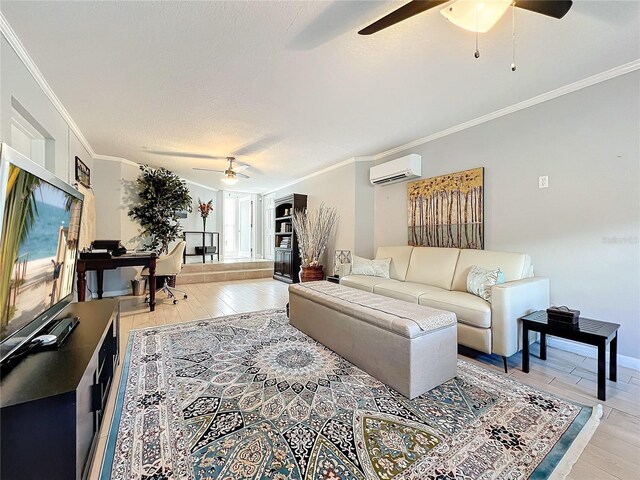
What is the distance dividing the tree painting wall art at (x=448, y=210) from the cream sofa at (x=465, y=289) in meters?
0.24

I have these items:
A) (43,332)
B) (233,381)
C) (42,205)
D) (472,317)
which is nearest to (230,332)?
(233,381)

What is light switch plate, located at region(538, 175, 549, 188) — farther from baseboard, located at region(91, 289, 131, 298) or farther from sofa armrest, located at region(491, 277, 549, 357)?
baseboard, located at region(91, 289, 131, 298)

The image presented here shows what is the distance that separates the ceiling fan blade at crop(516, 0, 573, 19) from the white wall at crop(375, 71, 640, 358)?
5.27 ft

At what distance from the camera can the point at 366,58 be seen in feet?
6.72

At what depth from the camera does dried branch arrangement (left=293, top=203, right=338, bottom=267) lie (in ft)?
16.6

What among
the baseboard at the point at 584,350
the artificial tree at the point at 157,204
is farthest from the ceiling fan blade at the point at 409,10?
the artificial tree at the point at 157,204

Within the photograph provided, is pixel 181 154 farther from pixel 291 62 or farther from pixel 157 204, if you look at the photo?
pixel 291 62

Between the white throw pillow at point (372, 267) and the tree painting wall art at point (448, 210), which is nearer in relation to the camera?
the tree painting wall art at point (448, 210)

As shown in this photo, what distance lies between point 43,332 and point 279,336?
174 centimetres

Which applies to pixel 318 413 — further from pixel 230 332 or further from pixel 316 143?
pixel 316 143

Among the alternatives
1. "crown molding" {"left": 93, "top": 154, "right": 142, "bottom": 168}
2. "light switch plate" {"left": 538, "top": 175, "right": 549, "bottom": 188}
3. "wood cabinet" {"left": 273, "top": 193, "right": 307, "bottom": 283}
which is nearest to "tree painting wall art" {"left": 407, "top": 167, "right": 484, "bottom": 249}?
"light switch plate" {"left": 538, "top": 175, "right": 549, "bottom": 188}

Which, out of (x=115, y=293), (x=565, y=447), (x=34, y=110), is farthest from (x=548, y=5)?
(x=115, y=293)

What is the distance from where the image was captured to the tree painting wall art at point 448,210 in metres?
3.22

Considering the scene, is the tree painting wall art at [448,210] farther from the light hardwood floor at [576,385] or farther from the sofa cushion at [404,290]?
the light hardwood floor at [576,385]
